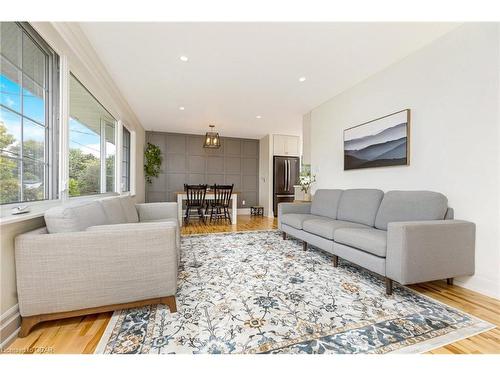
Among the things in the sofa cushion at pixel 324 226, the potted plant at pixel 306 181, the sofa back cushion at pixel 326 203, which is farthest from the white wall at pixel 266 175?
the sofa cushion at pixel 324 226

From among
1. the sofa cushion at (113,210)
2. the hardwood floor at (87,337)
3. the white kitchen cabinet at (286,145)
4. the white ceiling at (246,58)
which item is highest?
the white ceiling at (246,58)

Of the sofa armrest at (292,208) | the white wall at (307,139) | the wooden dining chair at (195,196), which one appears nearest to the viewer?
the sofa armrest at (292,208)

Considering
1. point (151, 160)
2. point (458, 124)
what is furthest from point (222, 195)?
point (458, 124)

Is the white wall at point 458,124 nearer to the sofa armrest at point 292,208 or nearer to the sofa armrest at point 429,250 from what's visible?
the sofa armrest at point 429,250

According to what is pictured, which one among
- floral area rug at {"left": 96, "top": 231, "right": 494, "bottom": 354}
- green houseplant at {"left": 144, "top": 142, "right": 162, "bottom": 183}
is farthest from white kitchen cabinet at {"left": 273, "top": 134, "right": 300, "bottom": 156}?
floral area rug at {"left": 96, "top": 231, "right": 494, "bottom": 354}

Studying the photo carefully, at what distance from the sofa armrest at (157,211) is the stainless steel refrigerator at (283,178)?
371cm

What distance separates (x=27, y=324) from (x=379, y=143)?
371cm

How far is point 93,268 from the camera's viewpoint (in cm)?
135

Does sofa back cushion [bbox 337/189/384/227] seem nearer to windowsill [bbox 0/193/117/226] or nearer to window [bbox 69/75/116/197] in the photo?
windowsill [bbox 0/193/117/226]

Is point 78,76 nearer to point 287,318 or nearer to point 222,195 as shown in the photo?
point 287,318

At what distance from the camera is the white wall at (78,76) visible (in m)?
1.21

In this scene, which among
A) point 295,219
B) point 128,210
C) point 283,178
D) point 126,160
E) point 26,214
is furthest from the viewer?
point 283,178

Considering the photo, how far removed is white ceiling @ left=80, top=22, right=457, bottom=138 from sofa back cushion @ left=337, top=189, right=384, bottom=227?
5.36 feet
